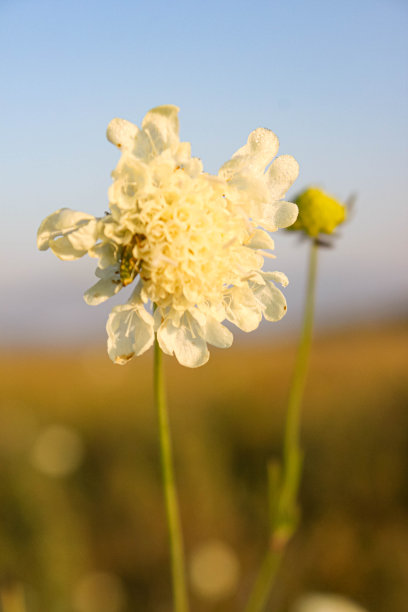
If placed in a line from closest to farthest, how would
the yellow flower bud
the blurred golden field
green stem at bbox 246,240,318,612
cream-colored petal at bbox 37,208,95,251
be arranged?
cream-colored petal at bbox 37,208,95,251 → green stem at bbox 246,240,318,612 → the yellow flower bud → the blurred golden field

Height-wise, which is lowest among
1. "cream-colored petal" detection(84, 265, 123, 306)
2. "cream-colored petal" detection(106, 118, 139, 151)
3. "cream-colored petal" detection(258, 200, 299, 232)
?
"cream-colored petal" detection(84, 265, 123, 306)

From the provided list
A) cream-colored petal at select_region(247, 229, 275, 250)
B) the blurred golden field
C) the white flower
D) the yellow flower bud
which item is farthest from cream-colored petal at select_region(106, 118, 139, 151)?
the blurred golden field

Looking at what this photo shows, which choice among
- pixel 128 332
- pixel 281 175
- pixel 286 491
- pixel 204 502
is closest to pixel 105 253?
pixel 128 332

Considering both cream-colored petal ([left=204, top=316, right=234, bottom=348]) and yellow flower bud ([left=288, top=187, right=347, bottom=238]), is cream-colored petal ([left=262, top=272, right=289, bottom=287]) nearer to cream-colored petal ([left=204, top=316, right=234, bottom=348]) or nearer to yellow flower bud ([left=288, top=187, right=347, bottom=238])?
cream-colored petal ([left=204, top=316, right=234, bottom=348])

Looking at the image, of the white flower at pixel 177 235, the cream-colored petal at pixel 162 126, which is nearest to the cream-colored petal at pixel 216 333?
the white flower at pixel 177 235

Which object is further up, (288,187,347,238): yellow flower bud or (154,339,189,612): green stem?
(288,187,347,238): yellow flower bud

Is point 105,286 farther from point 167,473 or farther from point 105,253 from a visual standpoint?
point 167,473

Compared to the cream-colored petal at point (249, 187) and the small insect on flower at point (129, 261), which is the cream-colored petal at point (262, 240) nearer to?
the cream-colored petal at point (249, 187)
